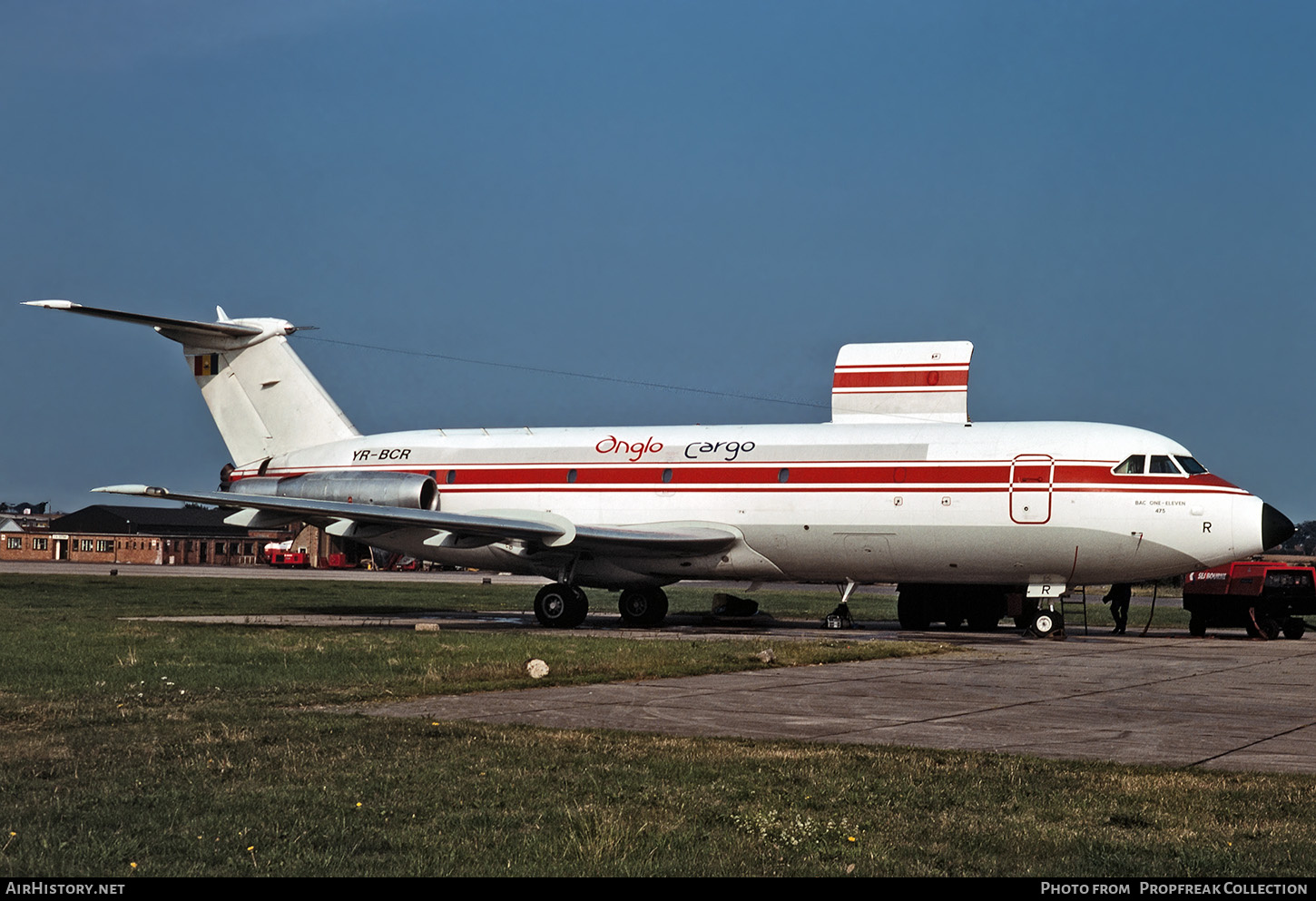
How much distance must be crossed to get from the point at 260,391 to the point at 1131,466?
20.8m

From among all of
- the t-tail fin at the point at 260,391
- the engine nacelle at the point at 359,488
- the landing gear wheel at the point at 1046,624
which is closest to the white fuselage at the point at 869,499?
the engine nacelle at the point at 359,488

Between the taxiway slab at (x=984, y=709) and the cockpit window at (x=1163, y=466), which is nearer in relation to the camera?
the taxiway slab at (x=984, y=709)

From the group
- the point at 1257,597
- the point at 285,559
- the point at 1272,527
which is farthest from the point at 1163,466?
the point at 285,559

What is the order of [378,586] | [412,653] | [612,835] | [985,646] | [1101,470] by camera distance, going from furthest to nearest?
[378,586]
[1101,470]
[985,646]
[412,653]
[612,835]

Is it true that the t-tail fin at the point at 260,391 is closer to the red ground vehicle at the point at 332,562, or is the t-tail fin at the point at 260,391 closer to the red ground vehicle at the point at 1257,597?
the red ground vehicle at the point at 1257,597

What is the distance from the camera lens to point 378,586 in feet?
183

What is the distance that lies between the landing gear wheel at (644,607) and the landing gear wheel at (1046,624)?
8399 millimetres

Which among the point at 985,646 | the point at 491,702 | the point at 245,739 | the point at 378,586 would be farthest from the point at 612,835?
the point at 378,586

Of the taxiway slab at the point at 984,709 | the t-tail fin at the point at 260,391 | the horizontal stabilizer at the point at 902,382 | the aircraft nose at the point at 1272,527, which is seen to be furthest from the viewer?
the t-tail fin at the point at 260,391

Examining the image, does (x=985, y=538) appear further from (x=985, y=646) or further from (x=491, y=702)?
(x=491, y=702)

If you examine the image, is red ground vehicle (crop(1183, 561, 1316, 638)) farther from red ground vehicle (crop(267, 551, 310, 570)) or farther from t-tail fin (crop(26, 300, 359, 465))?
red ground vehicle (crop(267, 551, 310, 570))

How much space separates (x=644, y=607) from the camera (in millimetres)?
30438

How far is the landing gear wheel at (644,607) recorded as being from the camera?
3038cm
